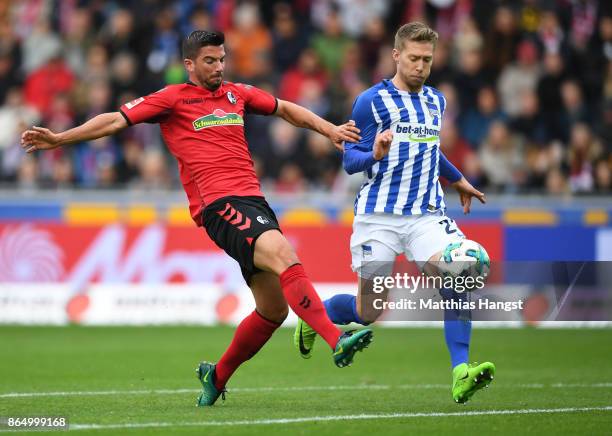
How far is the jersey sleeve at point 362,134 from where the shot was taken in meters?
8.18

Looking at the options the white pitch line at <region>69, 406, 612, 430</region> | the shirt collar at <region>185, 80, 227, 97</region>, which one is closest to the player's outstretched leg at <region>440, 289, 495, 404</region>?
the white pitch line at <region>69, 406, 612, 430</region>

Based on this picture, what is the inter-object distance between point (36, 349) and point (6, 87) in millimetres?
7128

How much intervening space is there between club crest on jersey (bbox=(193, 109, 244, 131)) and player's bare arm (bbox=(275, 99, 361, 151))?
387 millimetres

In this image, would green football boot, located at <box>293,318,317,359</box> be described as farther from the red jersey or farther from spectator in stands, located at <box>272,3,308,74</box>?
spectator in stands, located at <box>272,3,308,74</box>

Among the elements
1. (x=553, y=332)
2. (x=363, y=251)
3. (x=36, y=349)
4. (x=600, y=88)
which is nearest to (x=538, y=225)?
(x=553, y=332)

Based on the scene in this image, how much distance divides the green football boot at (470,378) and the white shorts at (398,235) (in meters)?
0.88

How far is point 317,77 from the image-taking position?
59.1 feet

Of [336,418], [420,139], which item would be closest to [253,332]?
[336,418]

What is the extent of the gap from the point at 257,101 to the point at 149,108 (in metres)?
0.82

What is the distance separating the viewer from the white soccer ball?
7.93 meters

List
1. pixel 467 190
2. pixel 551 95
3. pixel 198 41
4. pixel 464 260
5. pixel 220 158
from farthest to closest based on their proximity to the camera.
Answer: pixel 551 95, pixel 467 190, pixel 220 158, pixel 198 41, pixel 464 260

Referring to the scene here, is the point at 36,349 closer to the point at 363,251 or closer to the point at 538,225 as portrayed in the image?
the point at 363,251

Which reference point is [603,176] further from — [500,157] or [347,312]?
[347,312]

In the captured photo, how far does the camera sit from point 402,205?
8.33 meters
